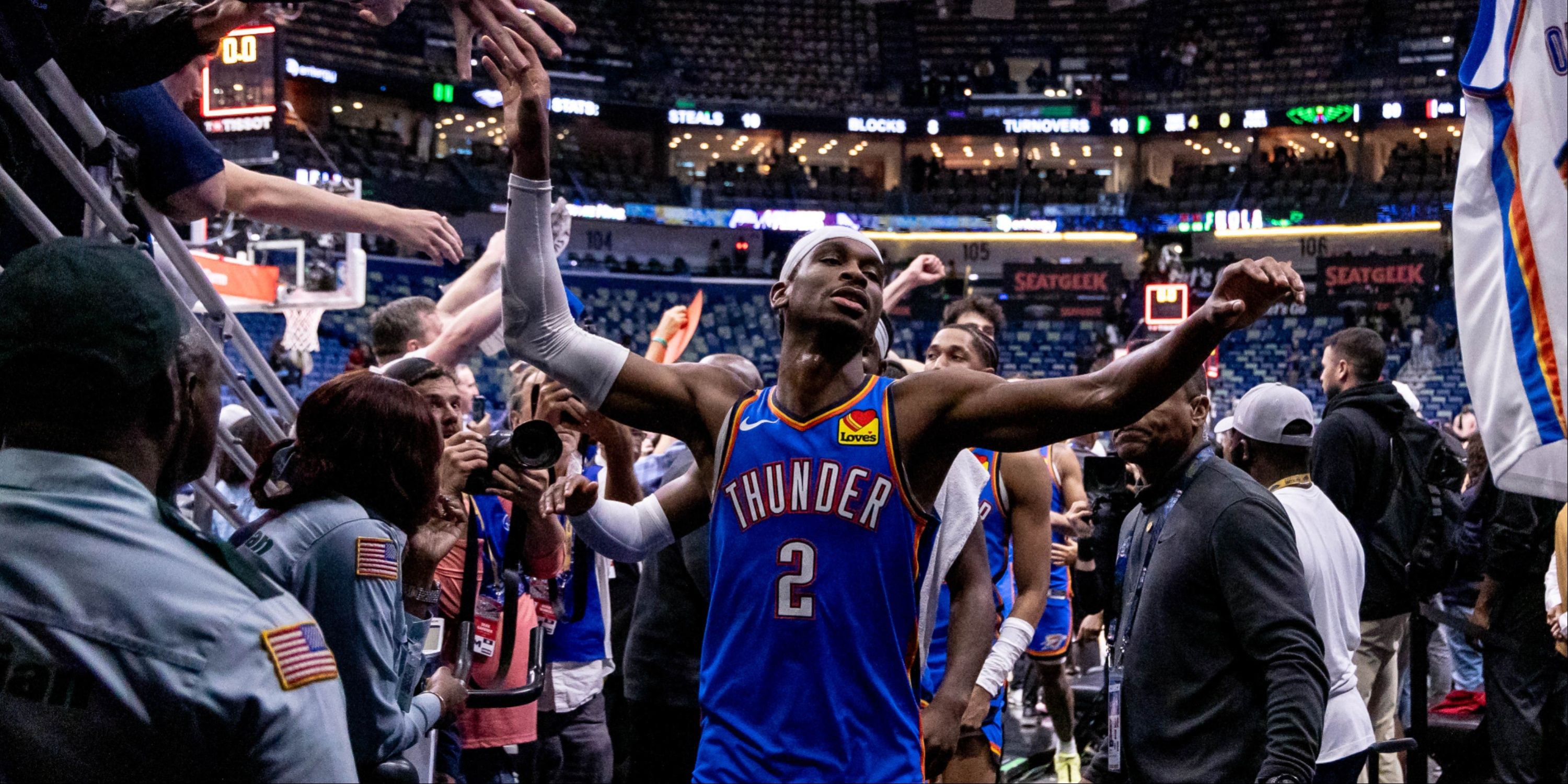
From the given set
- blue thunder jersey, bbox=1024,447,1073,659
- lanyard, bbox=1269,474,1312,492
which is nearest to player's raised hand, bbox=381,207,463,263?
lanyard, bbox=1269,474,1312,492

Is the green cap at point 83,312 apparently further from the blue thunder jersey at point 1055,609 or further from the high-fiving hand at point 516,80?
the blue thunder jersey at point 1055,609

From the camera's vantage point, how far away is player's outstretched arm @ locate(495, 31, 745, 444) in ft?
9.55

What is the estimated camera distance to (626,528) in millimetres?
3279

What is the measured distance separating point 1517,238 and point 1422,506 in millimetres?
4913

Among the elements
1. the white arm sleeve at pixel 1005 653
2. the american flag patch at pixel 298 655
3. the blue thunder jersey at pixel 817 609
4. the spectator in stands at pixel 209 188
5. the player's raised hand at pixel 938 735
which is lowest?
the white arm sleeve at pixel 1005 653

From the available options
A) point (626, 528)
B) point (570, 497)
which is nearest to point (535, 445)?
point (570, 497)

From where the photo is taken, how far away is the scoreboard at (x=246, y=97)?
585 inches

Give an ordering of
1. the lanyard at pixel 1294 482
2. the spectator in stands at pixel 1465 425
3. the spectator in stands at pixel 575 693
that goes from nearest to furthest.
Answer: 1. the lanyard at pixel 1294 482
2. the spectator in stands at pixel 575 693
3. the spectator in stands at pixel 1465 425

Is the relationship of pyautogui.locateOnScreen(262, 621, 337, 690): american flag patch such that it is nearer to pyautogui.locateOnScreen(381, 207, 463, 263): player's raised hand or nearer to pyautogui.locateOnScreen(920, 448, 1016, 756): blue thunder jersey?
pyautogui.locateOnScreen(381, 207, 463, 263): player's raised hand

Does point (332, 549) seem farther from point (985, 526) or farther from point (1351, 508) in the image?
point (1351, 508)

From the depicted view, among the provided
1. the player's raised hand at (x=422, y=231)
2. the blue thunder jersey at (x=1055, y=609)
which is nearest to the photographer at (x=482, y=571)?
the player's raised hand at (x=422, y=231)

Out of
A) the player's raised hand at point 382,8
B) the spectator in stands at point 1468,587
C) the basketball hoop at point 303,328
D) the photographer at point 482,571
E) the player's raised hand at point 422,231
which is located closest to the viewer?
the player's raised hand at point 382,8

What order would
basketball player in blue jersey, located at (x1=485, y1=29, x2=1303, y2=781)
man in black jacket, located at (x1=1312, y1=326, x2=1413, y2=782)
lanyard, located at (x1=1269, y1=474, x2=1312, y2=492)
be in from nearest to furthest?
basketball player in blue jersey, located at (x1=485, y1=29, x2=1303, y2=781)
lanyard, located at (x1=1269, y1=474, x2=1312, y2=492)
man in black jacket, located at (x1=1312, y1=326, x2=1413, y2=782)

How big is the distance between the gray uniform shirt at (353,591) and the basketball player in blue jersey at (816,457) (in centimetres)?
69
